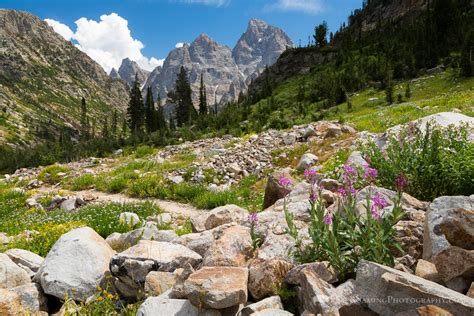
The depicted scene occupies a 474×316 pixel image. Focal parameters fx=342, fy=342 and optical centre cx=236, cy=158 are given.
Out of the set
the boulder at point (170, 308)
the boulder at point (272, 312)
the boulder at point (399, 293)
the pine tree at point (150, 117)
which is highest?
the pine tree at point (150, 117)

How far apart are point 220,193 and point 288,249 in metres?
7.90

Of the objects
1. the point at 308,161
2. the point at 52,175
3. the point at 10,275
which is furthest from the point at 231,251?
the point at 52,175

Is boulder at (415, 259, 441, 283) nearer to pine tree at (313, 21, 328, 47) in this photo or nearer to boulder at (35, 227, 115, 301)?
boulder at (35, 227, 115, 301)

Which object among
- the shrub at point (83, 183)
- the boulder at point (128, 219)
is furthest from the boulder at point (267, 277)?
the shrub at point (83, 183)

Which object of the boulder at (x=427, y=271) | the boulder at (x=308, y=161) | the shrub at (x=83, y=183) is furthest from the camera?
the shrub at (x=83, y=183)

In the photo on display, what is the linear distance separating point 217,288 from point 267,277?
0.54 m

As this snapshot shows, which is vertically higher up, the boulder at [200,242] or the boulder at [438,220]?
the boulder at [438,220]

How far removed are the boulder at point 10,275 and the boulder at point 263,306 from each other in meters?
3.53

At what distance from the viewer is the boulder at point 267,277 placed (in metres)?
3.60

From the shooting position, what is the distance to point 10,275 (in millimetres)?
4863

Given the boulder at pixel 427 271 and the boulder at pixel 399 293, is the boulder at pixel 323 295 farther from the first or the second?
the boulder at pixel 427 271

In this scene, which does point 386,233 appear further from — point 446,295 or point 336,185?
point 336,185

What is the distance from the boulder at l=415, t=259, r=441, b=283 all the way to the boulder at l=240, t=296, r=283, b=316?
1338 millimetres

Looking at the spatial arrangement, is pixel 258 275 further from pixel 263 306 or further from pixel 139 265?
pixel 139 265
